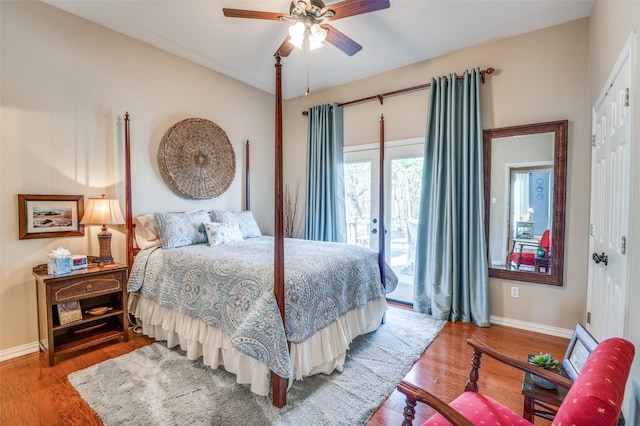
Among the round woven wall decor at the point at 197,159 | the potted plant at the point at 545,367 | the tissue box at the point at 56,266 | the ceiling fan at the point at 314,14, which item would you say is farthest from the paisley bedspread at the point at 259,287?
the ceiling fan at the point at 314,14

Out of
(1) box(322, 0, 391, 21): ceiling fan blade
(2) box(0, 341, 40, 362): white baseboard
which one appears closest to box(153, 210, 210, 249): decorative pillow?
(2) box(0, 341, 40, 362): white baseboard

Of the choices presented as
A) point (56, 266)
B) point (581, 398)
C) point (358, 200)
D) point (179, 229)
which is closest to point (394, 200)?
point (358, 200)

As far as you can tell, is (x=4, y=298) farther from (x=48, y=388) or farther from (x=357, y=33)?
(x=357, y=33)

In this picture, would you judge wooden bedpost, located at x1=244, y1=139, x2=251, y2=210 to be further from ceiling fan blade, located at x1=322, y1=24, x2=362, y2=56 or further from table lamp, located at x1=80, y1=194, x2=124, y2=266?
ceiling fan blade, located at x1=322, y1=24, x2=362, y2=56

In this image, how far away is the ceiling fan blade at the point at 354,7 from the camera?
6.56 feet

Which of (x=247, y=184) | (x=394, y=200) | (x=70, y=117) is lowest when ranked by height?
(x=394, y=200)

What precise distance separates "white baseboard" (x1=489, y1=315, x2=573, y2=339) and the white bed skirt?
1.32 meters

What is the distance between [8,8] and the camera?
236 cm

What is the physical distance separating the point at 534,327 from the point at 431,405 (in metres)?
2.72

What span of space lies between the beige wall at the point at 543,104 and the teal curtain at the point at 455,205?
20cm

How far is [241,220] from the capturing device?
370cm

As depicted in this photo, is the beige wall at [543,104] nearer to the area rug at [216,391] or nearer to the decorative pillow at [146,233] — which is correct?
the area rug at [216,391]

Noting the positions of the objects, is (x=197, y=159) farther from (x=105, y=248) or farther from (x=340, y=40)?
(x=340, y=40)

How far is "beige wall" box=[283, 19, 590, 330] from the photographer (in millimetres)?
2738
